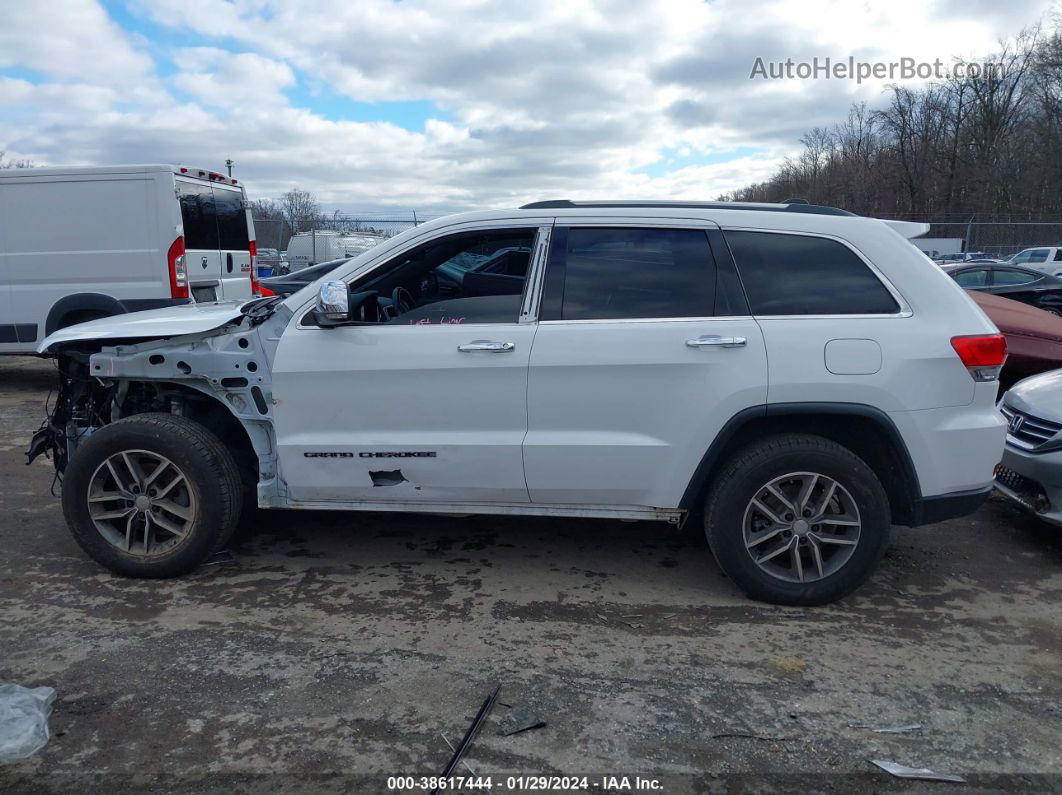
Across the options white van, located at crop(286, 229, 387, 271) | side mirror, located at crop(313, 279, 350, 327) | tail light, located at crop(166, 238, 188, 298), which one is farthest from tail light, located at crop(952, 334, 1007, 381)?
white van, located at crop(286, 229, 387, 271)

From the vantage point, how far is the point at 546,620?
12.5 feet

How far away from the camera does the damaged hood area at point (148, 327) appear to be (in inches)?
161

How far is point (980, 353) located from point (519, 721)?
2.62 metres

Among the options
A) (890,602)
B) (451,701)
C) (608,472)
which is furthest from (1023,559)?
(451,701)

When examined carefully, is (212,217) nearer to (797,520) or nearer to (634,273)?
(634,273)

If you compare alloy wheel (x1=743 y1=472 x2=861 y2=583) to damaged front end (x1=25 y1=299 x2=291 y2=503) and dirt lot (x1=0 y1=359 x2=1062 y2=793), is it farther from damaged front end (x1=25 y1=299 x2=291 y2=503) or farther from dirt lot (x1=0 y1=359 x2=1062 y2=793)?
damaged front end (x1=25 y1=299 x2=291 y2=503)

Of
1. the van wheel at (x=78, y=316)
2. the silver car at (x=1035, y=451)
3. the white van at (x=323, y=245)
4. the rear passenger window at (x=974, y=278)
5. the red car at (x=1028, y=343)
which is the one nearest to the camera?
the silver car at (x=1035, y=451)

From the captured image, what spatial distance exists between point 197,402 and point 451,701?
2.33m

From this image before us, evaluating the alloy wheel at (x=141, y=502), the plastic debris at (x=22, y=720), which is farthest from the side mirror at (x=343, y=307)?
the plastic debris at (x=22, y=720)

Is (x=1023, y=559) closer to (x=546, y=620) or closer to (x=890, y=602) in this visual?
(x=890, y=602)

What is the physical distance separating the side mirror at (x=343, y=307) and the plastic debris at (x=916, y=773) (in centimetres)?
287

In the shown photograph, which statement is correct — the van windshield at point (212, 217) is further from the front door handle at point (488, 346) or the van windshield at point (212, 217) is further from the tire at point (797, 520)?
the tire at point (797, 520)

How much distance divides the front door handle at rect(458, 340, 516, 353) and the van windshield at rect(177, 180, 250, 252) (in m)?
6.12

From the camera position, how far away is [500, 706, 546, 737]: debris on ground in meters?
2.92
